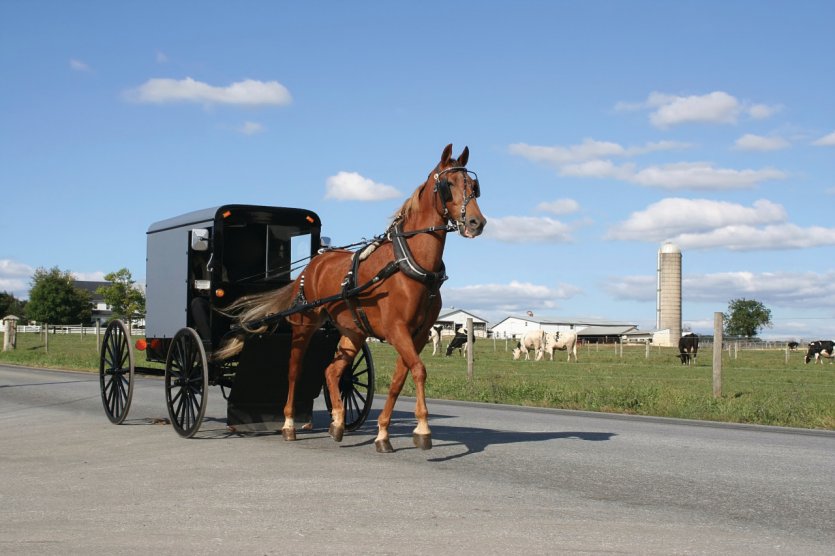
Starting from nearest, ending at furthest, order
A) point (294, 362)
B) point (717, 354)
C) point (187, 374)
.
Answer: point (294, 362)
point (187, 374)
point (717, 354)

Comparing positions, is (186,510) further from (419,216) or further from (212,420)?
(212,420)

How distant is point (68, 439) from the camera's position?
1152cm

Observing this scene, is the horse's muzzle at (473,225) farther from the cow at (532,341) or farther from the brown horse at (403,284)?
the cow at (532,341)

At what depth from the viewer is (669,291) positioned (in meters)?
123

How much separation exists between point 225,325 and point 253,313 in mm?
728

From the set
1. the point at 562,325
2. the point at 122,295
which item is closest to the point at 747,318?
the point at 562,325

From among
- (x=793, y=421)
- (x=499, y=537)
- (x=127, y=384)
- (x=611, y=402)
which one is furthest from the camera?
(x=611, y=402)

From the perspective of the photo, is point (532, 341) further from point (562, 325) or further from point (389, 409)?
point (562, 325)

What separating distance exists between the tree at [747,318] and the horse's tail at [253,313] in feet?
514

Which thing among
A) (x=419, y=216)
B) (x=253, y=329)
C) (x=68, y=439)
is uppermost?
(x=419, y=216)

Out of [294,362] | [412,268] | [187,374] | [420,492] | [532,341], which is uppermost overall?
[412,268]

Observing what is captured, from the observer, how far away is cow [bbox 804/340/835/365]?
5692 centimetres

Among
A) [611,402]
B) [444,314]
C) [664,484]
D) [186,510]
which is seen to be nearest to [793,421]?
[611,402]

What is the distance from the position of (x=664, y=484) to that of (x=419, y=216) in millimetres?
3522
